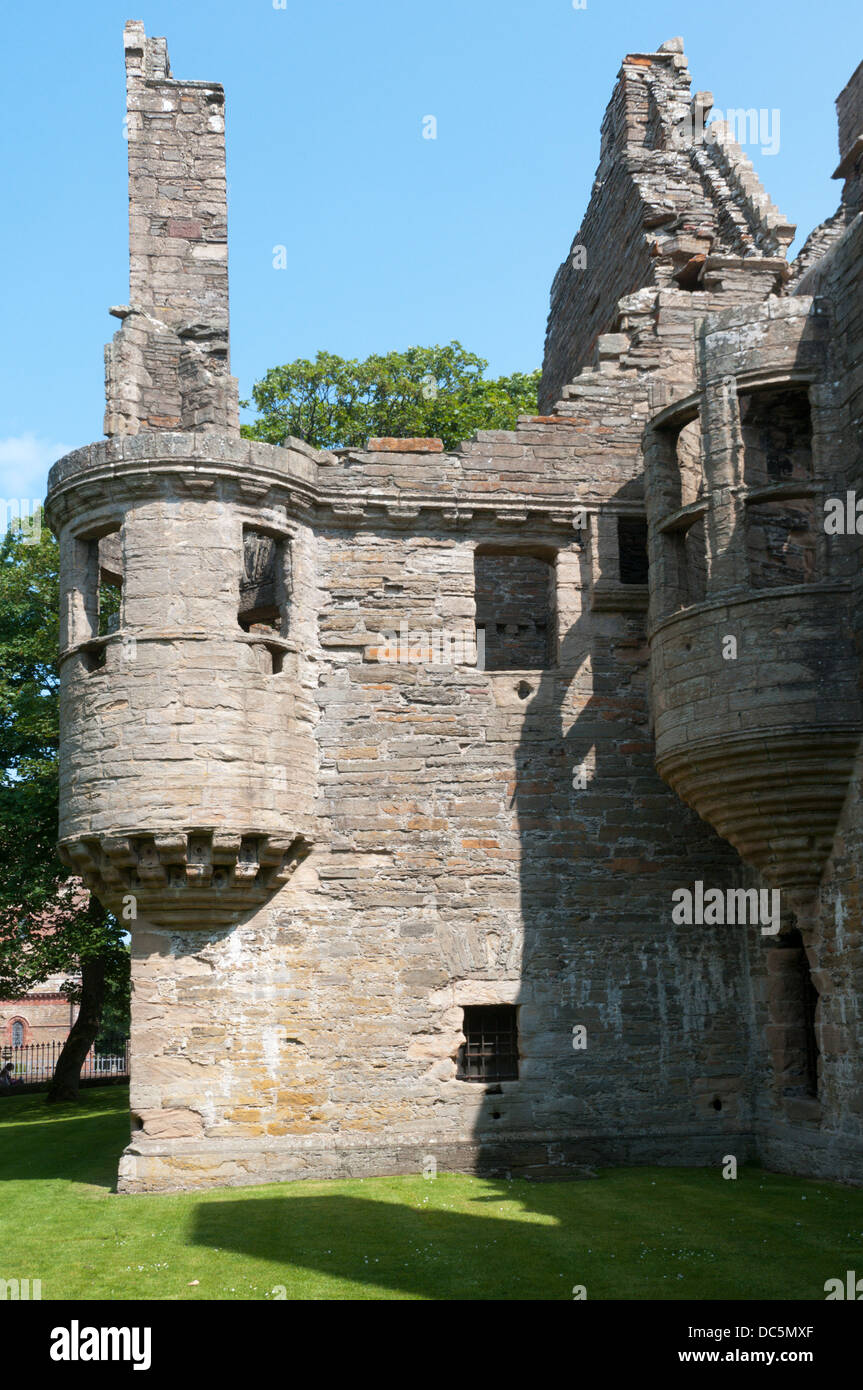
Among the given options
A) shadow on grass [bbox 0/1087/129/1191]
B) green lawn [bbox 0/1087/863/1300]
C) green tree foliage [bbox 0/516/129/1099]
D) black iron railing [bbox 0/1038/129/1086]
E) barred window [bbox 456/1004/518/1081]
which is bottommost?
black iron railing [bbox 0/1038/129/1086]

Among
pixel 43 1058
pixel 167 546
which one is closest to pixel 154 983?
pixel 167 546

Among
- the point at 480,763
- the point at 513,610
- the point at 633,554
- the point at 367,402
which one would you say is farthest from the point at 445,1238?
the point at 367,402

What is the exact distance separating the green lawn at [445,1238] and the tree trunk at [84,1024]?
10139mm

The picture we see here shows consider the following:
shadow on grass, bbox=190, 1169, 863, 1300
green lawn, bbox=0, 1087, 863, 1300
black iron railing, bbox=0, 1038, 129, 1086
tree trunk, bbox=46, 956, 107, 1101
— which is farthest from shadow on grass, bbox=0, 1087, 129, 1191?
black iron railing, bbox=0, 1038, 129, 1086

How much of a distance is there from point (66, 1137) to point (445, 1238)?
34.0 feet

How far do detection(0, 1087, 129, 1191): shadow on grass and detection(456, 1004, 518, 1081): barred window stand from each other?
12.0ft

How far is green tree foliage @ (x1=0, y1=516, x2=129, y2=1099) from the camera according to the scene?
21922 millimetres

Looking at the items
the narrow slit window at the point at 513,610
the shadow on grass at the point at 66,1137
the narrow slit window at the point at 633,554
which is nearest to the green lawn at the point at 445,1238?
the shadow on grass at the point at 66,1137

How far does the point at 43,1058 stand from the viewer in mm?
41594

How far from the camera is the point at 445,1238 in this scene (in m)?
10.3

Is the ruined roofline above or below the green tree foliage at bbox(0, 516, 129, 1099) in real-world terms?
above

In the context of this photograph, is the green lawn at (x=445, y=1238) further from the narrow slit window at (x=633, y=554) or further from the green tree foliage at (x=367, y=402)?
the green tree foliage at (x=367, y=402)

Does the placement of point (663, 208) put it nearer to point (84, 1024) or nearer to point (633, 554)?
point (633, 554)

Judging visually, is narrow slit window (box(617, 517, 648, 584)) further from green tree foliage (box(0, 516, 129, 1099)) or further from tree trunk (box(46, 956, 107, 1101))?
tree trunk (box(46, 956, 107, 1101))
